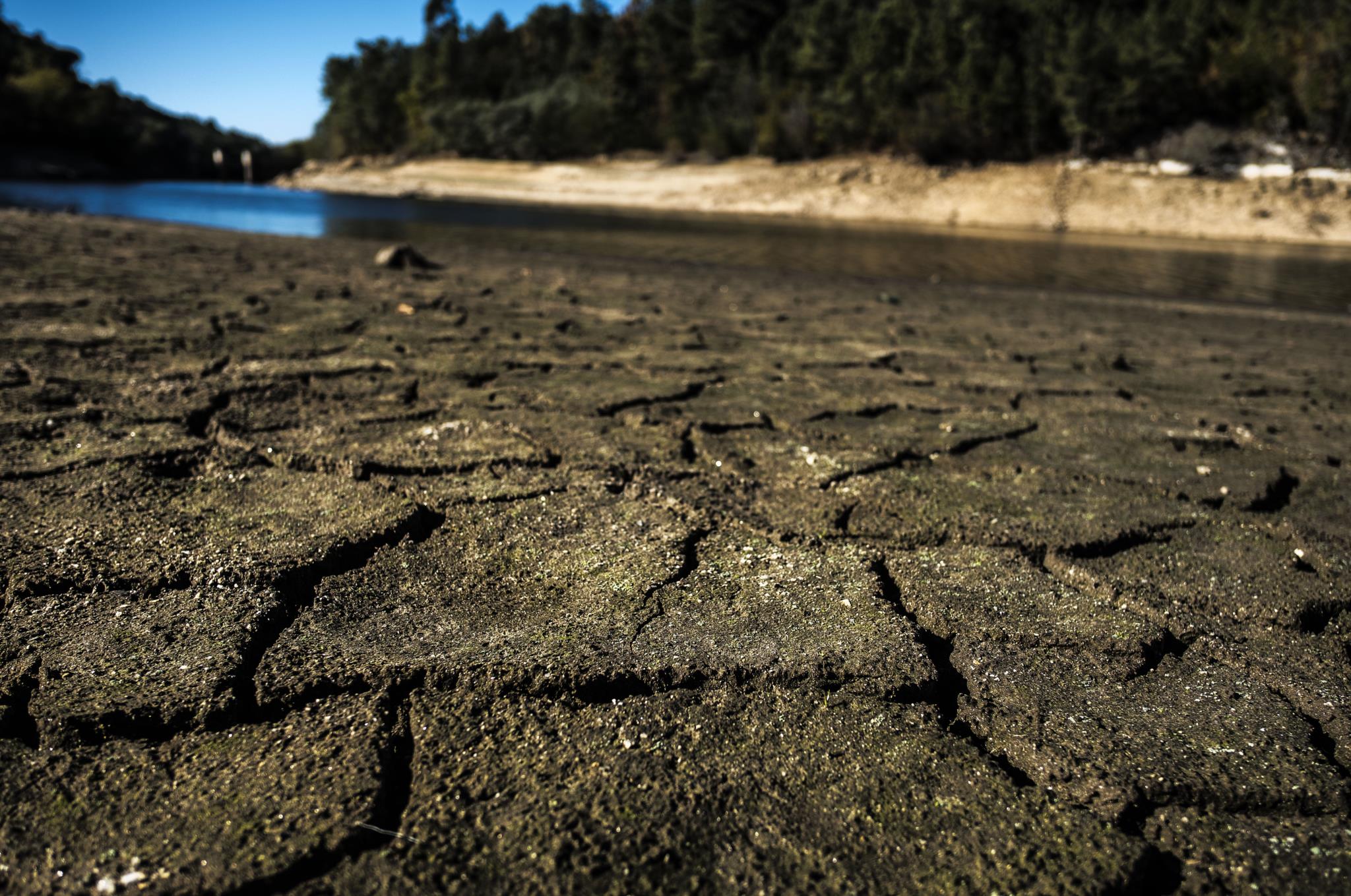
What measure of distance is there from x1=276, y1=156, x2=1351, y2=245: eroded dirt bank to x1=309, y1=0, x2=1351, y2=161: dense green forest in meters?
2.29

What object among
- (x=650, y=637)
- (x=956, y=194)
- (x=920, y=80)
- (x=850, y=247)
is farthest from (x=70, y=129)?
(x=650, y=637)

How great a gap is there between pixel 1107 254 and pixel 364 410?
14.3 m

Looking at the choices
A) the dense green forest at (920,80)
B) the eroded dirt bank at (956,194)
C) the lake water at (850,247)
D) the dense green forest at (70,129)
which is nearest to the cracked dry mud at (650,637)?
the lake water at (850,247)

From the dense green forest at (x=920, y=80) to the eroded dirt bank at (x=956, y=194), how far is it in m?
2.29

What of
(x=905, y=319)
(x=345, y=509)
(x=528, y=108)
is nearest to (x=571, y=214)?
(x=905, y=319)

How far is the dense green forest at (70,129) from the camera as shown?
48.8 metres

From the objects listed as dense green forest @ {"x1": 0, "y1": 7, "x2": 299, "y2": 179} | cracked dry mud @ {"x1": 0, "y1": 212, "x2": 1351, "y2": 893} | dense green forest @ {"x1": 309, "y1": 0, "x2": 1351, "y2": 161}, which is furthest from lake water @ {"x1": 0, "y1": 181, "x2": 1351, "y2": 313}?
dense green forest @ {"x1": 0, "y1": 7, "x2": 299, "y2": 179}

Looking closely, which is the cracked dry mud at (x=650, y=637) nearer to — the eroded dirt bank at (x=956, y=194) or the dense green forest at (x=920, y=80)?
the eroded dirt bank at (x=956, y=194)

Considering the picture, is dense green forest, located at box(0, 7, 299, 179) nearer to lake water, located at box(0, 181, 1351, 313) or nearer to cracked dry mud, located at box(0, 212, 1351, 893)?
lake water, located at box(0, 181, 1351, 313)

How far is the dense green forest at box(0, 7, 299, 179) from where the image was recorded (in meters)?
48.8

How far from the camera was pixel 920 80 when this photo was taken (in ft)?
103

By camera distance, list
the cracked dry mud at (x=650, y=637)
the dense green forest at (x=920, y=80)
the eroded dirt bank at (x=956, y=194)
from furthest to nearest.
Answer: the dense green forest at (x=920, y=80)
the eroded dirt bank at (x=956, y=194)
the cracked dry mud at (x=650, y=637)

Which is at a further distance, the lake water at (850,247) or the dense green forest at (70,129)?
the dense green forest at (70,129)

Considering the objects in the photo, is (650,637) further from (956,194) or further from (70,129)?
(70,129)
